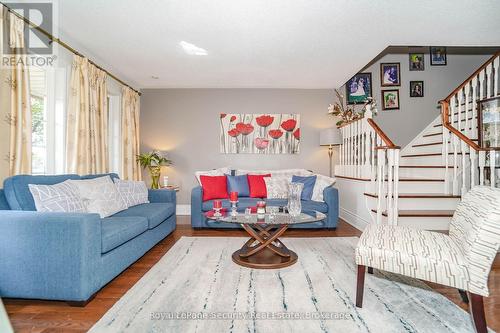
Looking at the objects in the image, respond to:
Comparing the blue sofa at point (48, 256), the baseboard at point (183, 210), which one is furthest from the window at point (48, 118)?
the baseboard at point (183, 210)

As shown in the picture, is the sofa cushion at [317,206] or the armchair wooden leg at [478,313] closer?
the armchair wooden leg at [478,313]

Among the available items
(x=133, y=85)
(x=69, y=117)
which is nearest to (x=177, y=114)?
(x=133, y=85)

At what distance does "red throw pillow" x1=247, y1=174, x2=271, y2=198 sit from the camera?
4566 mm

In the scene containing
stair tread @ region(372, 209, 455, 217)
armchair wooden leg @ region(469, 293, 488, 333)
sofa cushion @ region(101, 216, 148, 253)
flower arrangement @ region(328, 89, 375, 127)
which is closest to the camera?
armchair wooden leg @ region(469, 293, 488, 333)

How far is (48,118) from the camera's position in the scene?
3.30 metres

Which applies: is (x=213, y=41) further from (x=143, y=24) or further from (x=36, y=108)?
(x=36, y=108)

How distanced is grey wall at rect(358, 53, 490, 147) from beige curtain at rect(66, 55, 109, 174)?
434cm

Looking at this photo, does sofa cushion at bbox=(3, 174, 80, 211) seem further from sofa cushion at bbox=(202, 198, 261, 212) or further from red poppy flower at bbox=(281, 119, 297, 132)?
red poppy flower at bbox=(281, 119, 297, 132)

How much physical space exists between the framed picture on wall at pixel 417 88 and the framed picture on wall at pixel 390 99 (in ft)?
0.98

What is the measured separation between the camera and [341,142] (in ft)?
16.5

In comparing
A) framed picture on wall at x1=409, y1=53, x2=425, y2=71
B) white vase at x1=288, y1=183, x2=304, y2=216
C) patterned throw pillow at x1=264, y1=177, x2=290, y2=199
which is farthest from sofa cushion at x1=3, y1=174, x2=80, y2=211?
framed picture on wall at x1=409, y1=53, x2=425, y2=71

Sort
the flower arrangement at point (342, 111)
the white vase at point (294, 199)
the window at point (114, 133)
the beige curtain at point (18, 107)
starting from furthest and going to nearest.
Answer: the flower arrangement at point (342, 111) < the window at point (114, 133) < the white vase at point (294, 199) < the beige curtain at point (18, 107)

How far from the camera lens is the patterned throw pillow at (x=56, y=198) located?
2.23m

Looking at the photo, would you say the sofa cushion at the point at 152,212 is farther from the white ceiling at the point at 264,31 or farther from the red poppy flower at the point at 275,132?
the red poppy flower at the point at 275,132
